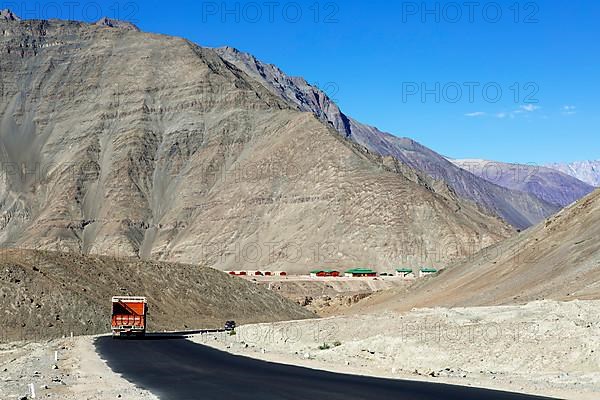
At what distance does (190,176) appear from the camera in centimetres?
16175

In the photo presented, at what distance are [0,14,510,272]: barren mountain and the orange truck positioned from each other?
77738mm

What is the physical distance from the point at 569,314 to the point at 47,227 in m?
132

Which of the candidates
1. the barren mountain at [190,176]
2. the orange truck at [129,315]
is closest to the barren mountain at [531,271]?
the orange truck at [129,315]

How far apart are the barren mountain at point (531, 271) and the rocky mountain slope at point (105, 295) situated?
13.3 m

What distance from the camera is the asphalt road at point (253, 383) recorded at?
1995 cm

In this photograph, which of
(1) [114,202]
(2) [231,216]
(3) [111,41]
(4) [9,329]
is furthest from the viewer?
(3) [111,41]

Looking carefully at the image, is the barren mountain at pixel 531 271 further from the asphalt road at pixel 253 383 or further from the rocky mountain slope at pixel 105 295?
the asphalt road at pixel 253 383

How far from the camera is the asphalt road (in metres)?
20.0

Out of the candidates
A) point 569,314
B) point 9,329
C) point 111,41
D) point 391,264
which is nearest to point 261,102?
point 111,41

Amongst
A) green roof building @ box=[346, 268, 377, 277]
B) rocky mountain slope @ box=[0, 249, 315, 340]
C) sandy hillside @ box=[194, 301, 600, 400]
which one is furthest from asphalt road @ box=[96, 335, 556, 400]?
green roof building @ box=[346, 268, 377, 277]

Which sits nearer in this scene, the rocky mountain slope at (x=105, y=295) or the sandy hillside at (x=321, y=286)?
the rocky mountain slope at (x=105, y=295)

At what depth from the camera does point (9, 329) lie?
53.6m

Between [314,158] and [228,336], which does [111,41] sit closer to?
[314,158]

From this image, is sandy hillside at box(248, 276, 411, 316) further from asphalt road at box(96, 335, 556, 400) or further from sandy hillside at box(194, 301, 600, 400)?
asphalt road at box(96, 335, 556, 400)
